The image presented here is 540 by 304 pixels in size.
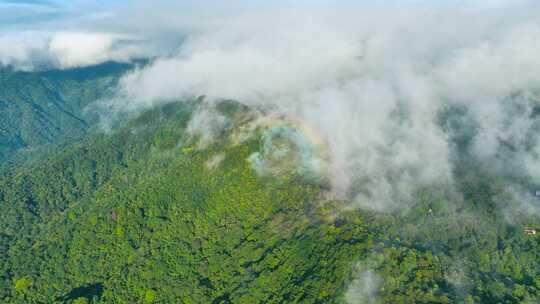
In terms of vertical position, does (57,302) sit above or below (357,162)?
below

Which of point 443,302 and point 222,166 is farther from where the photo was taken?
point 222,166

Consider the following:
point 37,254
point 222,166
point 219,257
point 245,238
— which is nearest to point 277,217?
point 245,238

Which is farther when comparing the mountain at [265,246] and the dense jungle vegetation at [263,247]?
the mountain at [265,246]

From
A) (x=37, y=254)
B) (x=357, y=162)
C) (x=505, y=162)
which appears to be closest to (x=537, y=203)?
(x=505, y=162)

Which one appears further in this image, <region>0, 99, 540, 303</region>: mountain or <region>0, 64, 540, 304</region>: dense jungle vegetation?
<region>0, 99, 540, 303</region>: mountain

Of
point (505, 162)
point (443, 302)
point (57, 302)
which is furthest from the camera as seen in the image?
point (505, 162)

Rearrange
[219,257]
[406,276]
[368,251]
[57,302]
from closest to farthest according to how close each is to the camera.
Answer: [406,276], [368,251], [57,302], [219,257]

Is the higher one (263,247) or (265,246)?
(265,246)

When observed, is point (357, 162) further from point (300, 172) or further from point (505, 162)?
point (505, 162)
